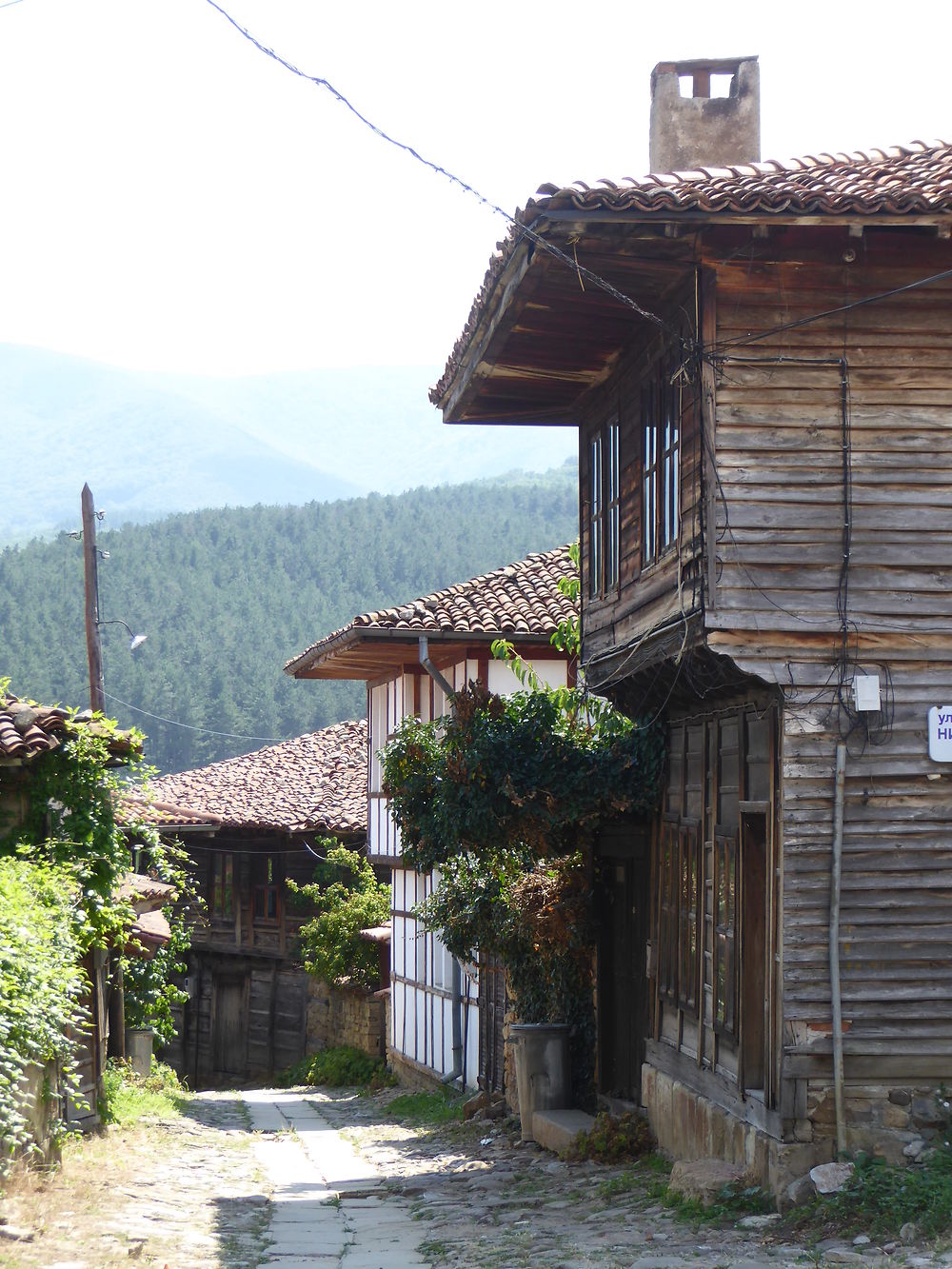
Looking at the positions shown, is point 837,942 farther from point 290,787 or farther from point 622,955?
point 290,787

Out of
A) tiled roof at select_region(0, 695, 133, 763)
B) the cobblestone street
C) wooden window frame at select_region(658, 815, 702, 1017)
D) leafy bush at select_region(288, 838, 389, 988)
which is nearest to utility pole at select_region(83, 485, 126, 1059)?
the cobblestone street

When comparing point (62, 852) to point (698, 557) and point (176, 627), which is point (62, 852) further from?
point (176, 627)

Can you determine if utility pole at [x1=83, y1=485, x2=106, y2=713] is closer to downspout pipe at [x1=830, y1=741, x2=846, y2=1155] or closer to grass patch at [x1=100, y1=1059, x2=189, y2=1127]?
grass patch at [x1=100, y1=1059, x2=189, y2=1127]

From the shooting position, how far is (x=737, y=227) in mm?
8812

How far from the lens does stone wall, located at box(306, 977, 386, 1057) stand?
26.0 m

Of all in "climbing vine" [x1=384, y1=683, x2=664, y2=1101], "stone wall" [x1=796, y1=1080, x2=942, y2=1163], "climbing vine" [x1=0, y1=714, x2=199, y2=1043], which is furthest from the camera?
"climbing vine" [x1=0, y1=714, x2=199, y2=1043]

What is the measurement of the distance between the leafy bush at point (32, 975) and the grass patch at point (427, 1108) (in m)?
6.35

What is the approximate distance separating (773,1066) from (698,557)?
308cm

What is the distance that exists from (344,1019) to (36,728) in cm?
1726

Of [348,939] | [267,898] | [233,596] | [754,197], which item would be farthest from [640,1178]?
[233,596]

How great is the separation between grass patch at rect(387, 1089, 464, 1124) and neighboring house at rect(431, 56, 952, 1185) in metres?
7.83

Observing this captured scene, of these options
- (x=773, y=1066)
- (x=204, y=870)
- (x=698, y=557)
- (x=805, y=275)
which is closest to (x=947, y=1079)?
(x=773, y=1066)

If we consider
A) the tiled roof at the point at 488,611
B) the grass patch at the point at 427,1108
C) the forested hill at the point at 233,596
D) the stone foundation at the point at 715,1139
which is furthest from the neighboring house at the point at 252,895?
the forested hill at the point at 233,596

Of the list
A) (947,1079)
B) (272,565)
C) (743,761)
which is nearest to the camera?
(947,1079)
